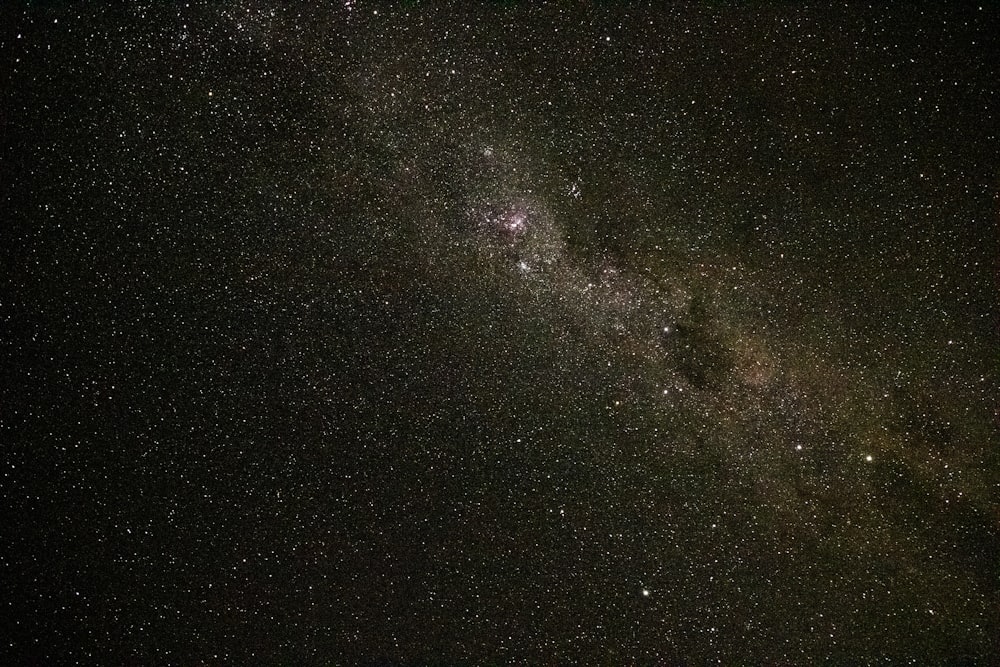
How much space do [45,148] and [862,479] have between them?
242 centimetres

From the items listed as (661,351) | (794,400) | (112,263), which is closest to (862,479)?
(794,400)

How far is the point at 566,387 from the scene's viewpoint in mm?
1182

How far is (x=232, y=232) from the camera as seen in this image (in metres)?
1.15

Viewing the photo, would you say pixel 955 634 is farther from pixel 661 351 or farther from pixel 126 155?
pixel 126 155

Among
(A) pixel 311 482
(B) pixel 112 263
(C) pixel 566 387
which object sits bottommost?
(A) pixel 311 482

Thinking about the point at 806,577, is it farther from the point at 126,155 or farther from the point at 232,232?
the point at 126,155

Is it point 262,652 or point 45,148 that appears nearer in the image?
point 45,148

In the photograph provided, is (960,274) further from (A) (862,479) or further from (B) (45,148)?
(B) (45,148)

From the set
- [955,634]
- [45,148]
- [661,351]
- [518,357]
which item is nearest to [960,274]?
[661,351]

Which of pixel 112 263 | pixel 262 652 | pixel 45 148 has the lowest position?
pixel 262 652

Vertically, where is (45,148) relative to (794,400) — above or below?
below

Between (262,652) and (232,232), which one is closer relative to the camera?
(232,232)

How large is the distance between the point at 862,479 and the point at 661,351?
0.67m

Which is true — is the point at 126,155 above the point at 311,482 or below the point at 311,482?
above
